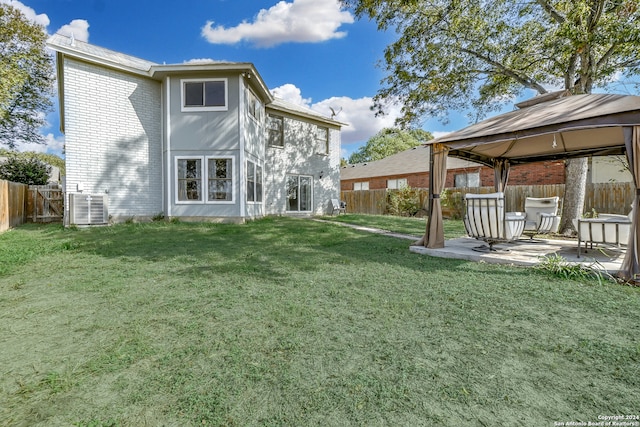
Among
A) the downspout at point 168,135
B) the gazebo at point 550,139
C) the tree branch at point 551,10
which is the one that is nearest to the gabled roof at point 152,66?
the downspout at point 168,135

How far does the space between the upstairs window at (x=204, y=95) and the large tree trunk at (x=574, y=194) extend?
11.6 m

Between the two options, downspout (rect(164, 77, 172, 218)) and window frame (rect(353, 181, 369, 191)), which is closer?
downspout (rect(164, 77, 172, 218))

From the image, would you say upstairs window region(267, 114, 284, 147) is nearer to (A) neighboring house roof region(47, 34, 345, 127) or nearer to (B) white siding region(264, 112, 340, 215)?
(B) white siding region(264, 112, 340, 215)

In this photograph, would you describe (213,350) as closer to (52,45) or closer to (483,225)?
(483,225)

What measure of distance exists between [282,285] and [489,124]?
5.29 m

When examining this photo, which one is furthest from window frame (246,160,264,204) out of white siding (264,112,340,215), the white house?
white siding (264,112,340,215)

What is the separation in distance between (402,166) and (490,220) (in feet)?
62.2

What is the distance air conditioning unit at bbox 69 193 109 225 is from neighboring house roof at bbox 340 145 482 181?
1857 cm

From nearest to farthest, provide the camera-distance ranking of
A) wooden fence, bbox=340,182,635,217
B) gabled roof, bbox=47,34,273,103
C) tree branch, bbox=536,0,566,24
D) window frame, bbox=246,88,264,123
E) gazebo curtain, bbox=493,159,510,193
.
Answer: tree branch, bbox=536,0,566,24
gazebo curtain, bbox=493,159,510,193
gabled roof, bbox=47,34,273,103
wooden fence, bbox=340,182,635,217
window frame, bbox=246,88,264,123

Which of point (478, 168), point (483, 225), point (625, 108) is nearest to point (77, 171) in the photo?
point (483, 225)

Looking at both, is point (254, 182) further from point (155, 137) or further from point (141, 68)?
point (141, 68)

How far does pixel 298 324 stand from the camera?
281cm

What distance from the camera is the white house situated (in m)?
10.2

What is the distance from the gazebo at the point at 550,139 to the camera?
163 inches
